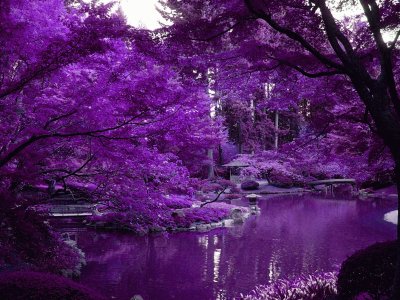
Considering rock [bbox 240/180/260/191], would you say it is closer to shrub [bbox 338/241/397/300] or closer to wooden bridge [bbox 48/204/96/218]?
wooden bridge [bbox 48/204/96/218]

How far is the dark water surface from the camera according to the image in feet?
31.1

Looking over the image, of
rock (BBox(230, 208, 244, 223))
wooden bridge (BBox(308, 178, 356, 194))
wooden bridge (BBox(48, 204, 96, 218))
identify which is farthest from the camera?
wooden bridge (BBox(308, 178, 356, 194))

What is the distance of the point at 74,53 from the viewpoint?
426cm

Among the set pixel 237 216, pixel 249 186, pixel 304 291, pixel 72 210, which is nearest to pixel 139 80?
pixel 304 291

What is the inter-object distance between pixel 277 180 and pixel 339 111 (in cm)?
2855

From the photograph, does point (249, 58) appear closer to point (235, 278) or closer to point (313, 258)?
point (235, 278)

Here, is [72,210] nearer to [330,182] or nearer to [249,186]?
[249,186]

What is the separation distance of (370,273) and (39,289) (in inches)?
174

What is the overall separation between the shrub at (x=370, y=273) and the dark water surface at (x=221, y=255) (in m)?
3.67

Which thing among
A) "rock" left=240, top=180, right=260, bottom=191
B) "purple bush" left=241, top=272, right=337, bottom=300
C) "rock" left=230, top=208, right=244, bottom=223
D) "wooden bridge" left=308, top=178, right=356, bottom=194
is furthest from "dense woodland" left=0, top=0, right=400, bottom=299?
"wooden bridge" left=308, top=178, right=356, bottom=194

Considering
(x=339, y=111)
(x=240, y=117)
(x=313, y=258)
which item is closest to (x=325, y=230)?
(x=313, y=258)

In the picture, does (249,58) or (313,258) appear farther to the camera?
(313,258)

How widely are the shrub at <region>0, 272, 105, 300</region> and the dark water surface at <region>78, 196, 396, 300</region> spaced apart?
5.23m

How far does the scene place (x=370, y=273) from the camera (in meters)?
5.48
